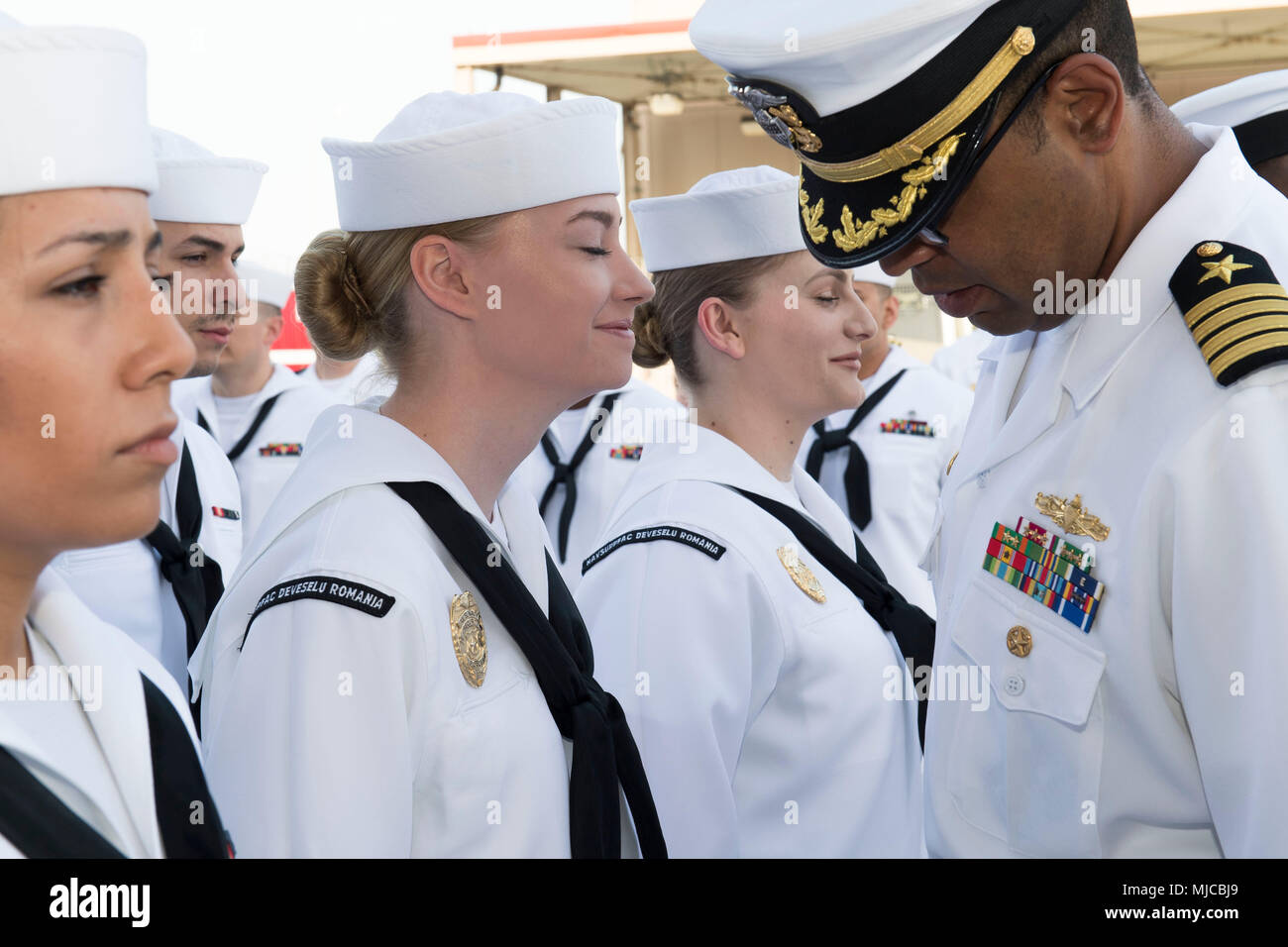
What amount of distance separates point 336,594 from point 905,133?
40.7 inches

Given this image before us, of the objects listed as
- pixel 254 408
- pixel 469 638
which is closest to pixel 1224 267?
pixel 469 638

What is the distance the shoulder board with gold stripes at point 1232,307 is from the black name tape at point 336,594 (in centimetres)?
116

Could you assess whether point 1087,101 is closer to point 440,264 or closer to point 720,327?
point 440,264

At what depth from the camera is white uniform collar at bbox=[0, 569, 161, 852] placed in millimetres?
1305

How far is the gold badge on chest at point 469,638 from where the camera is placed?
1.87 m

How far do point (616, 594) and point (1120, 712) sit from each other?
3.99ft

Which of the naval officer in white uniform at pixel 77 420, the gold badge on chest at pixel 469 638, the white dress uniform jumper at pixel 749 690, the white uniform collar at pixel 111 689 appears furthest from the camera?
the white dress uniform jumper at pixel 749 690

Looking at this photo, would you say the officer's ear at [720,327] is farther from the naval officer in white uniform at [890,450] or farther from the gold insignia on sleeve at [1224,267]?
the naval officer in white uniform at [890,450]

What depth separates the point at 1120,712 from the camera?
65.0 inches

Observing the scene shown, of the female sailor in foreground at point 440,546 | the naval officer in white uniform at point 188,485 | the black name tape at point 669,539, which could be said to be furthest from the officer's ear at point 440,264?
the naval officer in white uniform at point 188,485

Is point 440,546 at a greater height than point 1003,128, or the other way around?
point 1003,128

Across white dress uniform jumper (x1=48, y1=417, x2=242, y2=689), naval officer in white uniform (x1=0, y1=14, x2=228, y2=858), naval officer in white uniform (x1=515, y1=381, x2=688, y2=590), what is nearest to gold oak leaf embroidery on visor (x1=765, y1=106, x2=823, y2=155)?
naval officer in white uniform (x1=0, y1=14, x2=228, y2=858)

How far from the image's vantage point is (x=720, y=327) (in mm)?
3129
